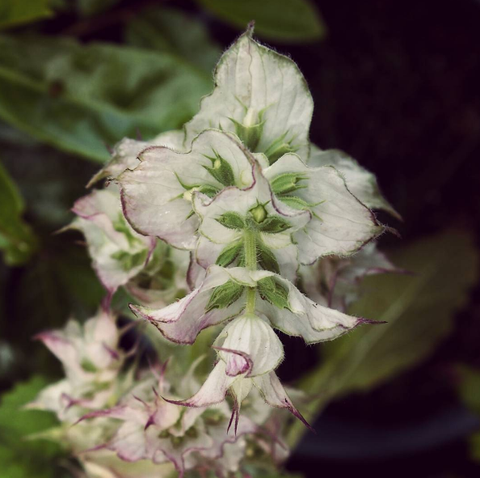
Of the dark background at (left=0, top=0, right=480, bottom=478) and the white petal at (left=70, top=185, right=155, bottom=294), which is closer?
the white petal at (left=70, top=185, right=155, bottom=294)

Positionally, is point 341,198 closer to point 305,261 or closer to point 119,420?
point 305,261

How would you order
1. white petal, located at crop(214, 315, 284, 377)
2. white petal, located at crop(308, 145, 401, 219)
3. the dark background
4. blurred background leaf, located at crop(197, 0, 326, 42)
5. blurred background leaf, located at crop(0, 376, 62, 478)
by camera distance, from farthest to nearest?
the dark background, blurred background leaf, located at crop(197, 0, 326, 42), blurred background leaf, located at crop(0, 376, 62, 478), white petal, located at crop(308, 145, 401, 219), white petal, located at crop(214, 315, 284, 377)

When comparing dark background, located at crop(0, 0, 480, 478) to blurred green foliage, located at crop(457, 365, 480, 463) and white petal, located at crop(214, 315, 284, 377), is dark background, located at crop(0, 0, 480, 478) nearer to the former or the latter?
blurred green foliage, located at crop(457, 365, 480, 463)

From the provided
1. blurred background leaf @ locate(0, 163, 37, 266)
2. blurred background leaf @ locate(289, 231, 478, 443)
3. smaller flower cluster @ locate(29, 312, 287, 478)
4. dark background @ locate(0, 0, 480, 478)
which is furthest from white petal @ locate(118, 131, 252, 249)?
blurred background leaf @ locate(289, 231, 478, 443)

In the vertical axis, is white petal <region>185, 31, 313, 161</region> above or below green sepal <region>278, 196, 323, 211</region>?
above

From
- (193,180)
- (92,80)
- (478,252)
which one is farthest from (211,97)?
(478,252)

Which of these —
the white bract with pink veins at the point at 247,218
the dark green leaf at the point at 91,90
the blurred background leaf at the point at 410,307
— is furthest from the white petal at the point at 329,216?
the blurred background leaf at the point at 410,307

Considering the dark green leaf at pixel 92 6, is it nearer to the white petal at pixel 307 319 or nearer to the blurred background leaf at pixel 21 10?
the blurred background leaf at pixel 21 10
